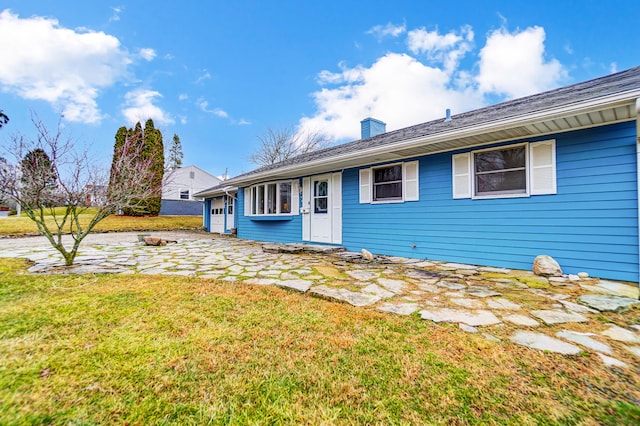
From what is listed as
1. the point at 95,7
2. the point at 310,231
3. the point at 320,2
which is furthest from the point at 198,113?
the point at 310,231

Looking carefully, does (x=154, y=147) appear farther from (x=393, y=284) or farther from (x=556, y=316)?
(x=556, y=316)

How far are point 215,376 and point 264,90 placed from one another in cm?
1354

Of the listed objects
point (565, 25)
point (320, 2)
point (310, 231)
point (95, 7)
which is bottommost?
point (310, 231)

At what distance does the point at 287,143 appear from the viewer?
66.5 feet

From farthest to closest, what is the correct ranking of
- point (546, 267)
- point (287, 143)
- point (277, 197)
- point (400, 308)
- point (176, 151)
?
point (176, 151)
point (287, 143)
point (277, 197)
point (546, 267)
point (400, 308)

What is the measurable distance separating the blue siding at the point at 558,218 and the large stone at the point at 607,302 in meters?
1.20

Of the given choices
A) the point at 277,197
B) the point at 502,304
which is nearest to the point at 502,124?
the point at 502,304

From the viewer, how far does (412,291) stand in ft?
10.7

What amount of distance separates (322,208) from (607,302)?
571 cm

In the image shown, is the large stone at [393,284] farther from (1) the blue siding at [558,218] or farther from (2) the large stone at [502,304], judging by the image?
(1) the blue siding at [558,218]

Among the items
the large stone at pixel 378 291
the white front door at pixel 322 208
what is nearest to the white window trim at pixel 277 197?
the white front door at pixel 322 208

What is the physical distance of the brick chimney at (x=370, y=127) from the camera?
896cm

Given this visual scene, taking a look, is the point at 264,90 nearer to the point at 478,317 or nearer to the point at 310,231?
the point at 310,231

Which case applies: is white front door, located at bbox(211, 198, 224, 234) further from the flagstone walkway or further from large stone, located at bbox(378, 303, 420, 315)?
large stone, located at bbox(378, 303, 420, 315)
